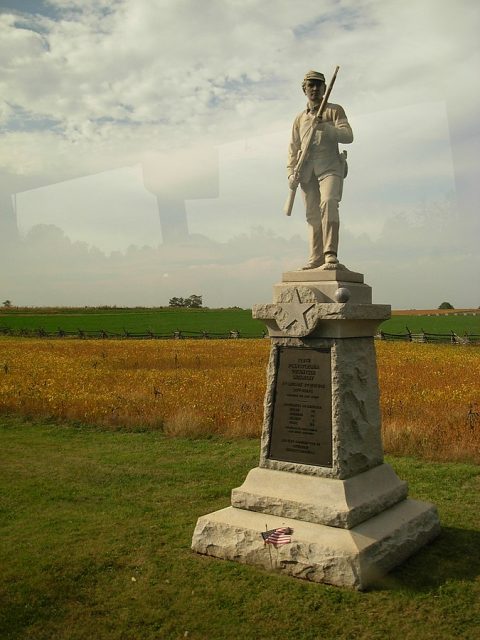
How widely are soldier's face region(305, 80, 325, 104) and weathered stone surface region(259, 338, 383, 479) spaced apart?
2.81 metres

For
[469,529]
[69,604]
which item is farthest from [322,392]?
[69,604]

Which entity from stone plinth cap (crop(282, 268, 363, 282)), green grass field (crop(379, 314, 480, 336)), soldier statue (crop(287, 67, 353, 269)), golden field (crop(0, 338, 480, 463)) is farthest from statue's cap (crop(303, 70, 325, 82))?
green grass field (crop(379, 314, 480, 336))

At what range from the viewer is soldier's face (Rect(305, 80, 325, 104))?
721cm

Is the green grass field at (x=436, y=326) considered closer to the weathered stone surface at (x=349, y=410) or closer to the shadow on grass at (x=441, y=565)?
the shadow on grass at (x=441, y=565)

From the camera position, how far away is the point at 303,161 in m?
7.23

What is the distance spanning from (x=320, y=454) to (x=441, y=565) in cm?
160

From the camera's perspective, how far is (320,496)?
6.37m

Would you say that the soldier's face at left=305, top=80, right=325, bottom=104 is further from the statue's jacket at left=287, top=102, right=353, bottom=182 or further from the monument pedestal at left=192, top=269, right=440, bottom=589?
the monument pedestal at left=192, top=269, right=440, bottom=589

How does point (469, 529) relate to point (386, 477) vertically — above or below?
below

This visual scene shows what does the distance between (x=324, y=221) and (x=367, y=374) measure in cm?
179

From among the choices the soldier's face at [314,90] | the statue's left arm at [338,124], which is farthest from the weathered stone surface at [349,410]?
the soldier's face at [314,90]

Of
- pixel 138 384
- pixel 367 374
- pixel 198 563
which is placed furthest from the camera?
pixel 138 384

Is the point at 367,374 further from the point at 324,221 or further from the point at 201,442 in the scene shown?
the point at 201,442

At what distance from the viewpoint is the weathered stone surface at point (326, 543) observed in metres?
5.77
